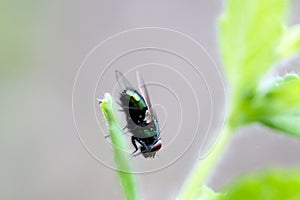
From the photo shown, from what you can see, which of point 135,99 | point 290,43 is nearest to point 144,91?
point 135,99

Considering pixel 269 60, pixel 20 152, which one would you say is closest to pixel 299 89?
pixel 269 60

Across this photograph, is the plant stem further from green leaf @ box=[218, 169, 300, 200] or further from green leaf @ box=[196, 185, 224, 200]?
green leaf @ box=[218, 169, 300, 200]

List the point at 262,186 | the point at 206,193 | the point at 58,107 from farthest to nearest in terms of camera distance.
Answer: the point at 58,107, the point at 206,193, the point at 262,186

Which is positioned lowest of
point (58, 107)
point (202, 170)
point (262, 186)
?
point (262, 186)

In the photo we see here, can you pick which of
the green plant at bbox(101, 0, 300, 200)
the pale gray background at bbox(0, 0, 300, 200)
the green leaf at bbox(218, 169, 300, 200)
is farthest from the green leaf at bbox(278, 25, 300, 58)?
the pale gray background at bbox(0, 0, 300, 200)

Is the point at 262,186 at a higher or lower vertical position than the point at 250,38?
lower

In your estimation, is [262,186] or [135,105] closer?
[262,186]

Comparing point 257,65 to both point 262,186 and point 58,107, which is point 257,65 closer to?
point 262,186

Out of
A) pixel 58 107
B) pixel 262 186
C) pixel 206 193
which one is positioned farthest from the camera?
pixel 58 107
